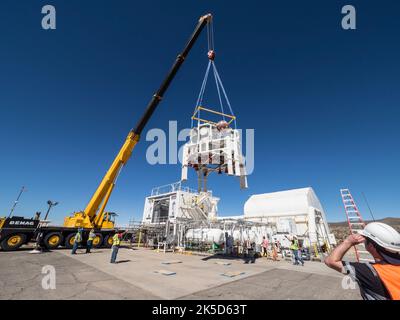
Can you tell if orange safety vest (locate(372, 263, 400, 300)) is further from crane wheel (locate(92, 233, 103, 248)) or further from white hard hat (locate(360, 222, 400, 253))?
crane wheel (locate(92, 233, 103, 248))

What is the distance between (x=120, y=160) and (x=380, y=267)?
17767 millimetres

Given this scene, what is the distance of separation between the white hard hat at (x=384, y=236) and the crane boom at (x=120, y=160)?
16187 mm

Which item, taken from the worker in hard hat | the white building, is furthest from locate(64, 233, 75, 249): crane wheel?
the worker in hard hat

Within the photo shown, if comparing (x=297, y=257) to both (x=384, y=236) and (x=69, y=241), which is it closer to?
(x=384, y=236)

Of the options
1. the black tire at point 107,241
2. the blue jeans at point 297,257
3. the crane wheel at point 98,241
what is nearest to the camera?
the blue jeans at point 297,257

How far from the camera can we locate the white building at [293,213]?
19.4 m

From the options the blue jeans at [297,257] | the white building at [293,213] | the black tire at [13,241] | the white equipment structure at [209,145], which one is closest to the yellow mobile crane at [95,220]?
the black tire at [13,241]

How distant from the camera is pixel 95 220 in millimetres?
17625

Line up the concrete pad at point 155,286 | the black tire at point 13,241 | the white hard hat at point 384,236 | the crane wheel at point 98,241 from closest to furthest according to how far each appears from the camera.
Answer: the white hard hat at point 384,236 < the concrete pad at point 155,286 < the black tire at point 13,241 < the crane wheel at point 98,241

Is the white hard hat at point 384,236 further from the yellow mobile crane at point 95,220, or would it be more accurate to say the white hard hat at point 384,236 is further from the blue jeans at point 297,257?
the yellow mobile crane at point 95,220

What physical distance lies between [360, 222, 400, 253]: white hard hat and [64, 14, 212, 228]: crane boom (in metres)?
16.2

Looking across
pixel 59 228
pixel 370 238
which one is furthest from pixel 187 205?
pixel 370 238

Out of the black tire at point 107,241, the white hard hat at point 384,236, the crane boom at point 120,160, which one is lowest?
the black tire at point 107,241

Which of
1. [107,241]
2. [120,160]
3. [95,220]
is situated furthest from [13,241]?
[120,160]
